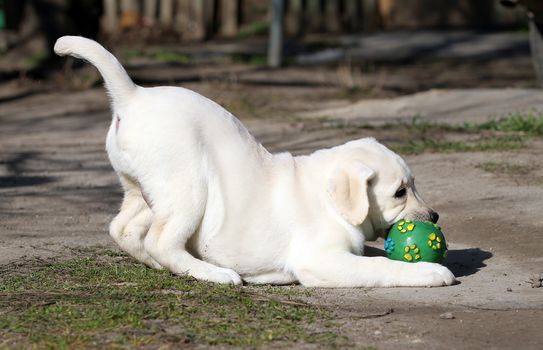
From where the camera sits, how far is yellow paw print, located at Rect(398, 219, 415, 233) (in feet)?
18.6

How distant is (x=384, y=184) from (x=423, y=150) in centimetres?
398

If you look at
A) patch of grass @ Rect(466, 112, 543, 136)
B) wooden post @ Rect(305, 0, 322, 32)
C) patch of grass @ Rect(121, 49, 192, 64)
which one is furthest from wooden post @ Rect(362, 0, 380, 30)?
patch of grass @ Rect(466, 112, 543, 136)

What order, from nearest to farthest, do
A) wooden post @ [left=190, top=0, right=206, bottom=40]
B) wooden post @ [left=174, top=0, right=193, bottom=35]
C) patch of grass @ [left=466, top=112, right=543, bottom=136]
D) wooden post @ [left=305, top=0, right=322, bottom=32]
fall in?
patch of grass @ [left=466, top=112, right=543, bottom=136], wooden post @ [left=190, top=0, right=206, bottom=40], wooden post @ [left=174, top=0, right=193, bottom=35], wooden post @ [left=305, top=0, right=322, bottom=32]

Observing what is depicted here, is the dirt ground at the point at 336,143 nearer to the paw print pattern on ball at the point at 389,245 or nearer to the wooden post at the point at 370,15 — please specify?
the paw print pattern on ball at the point at 389,245

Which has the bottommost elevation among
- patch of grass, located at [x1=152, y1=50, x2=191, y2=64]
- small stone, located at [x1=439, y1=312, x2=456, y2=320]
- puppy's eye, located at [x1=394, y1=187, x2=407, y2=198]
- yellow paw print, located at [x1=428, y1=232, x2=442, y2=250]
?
patch of grass, located at [x1=152, y1=50, x2=191, y2=64]

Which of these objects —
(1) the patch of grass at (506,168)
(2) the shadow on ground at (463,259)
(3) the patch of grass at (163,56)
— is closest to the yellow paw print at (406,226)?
(2) the shadow on ground at (463,259)

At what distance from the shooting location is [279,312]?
193 inches

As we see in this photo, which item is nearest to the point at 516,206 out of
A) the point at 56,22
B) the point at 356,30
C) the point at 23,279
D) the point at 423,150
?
the point at 423,150

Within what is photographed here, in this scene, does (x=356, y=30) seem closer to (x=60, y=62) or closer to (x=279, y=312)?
(x=60, y=62)

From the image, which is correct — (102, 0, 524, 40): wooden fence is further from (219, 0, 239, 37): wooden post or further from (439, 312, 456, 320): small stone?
(439, 312, 456, 320): small stone

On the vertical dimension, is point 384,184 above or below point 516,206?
above

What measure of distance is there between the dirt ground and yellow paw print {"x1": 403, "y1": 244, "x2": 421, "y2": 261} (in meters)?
0.27

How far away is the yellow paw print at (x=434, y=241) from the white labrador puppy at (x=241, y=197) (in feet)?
0.47

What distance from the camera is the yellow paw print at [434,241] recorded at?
18.7 ft
